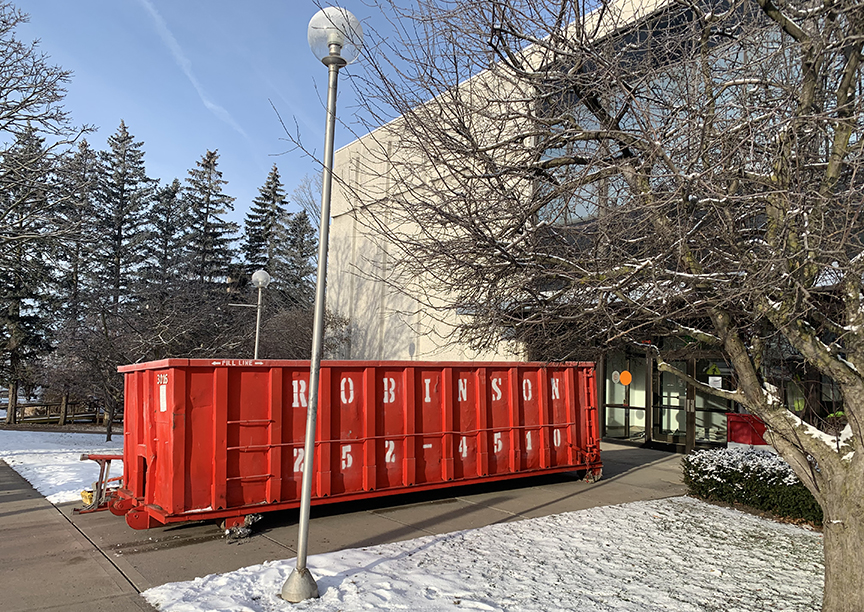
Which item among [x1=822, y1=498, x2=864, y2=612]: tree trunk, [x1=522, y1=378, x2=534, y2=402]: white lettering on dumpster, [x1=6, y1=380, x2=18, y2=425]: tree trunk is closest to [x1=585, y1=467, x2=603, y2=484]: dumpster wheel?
[x1=522, y1=378, x2=534, y2=402]: white lettering on dumpster

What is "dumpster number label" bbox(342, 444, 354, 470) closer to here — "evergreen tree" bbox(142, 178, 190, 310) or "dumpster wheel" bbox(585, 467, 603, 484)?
"dumpster wheel" bbox(585, 467, 603, 484)

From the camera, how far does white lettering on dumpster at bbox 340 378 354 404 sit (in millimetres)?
9203

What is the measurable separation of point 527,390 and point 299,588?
6.71 metres

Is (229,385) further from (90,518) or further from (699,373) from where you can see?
(699,373)

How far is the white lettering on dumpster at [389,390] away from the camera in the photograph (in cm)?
968

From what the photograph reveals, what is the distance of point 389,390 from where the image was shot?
9727 millimetres

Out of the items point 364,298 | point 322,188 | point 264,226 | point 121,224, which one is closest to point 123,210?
point 121,224

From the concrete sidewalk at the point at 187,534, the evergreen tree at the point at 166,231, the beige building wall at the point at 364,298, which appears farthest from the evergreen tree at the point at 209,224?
the concrete sidewalk at the point at 187,534

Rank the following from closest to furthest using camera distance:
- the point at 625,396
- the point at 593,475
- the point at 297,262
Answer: the point at 593,475, the point at 625,396, the point at 297,262

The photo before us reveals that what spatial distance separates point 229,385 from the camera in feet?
26.9

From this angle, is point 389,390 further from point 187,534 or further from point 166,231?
point 166,231

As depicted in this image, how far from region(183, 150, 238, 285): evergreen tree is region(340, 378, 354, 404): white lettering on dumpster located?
39.4 m

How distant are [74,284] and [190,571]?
3237 centimetres

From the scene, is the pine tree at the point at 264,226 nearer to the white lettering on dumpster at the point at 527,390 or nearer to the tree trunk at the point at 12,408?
the tree trunk at the point at 12,408
